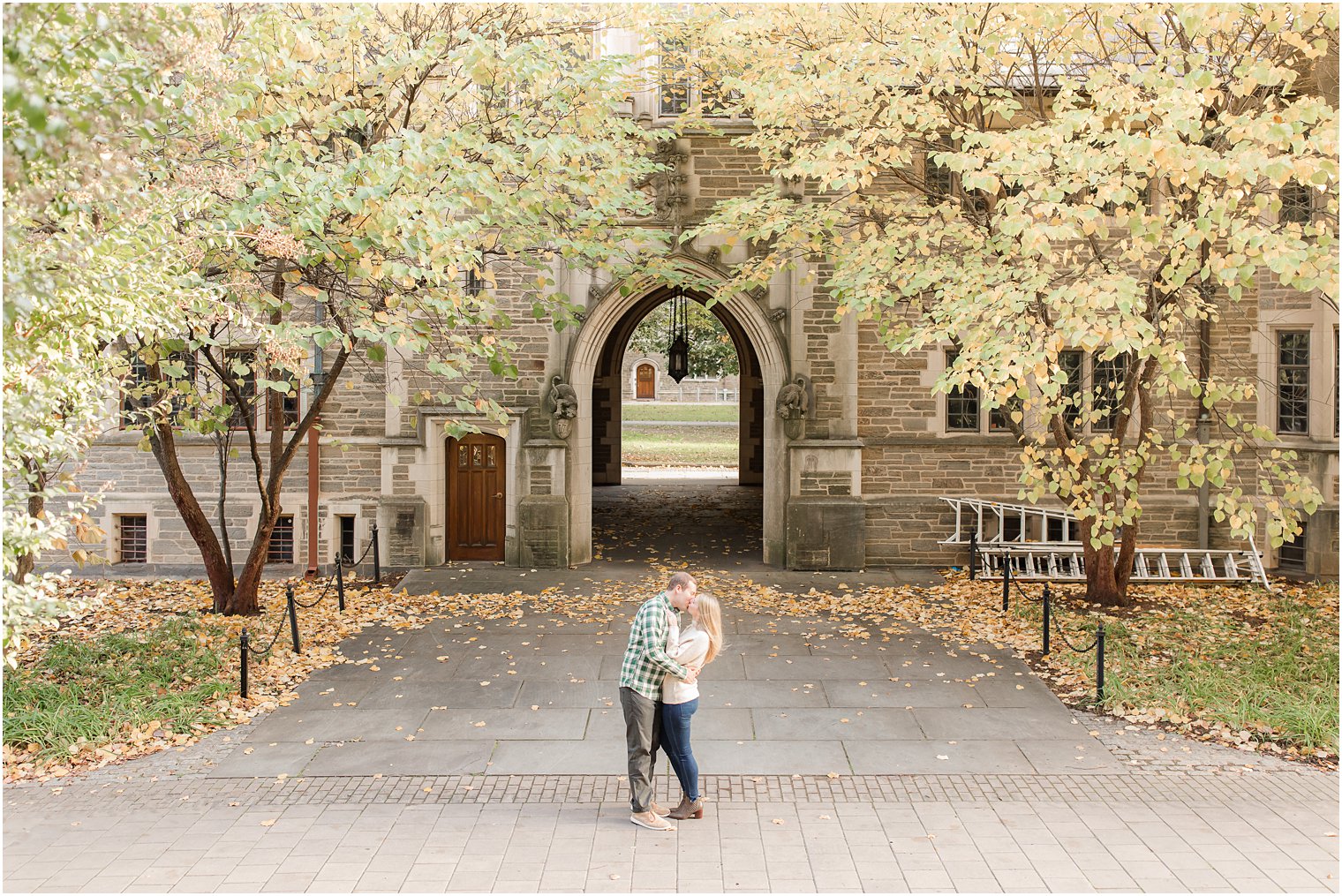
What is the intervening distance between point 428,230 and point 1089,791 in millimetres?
6681

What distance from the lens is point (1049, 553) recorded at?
46.0 feet

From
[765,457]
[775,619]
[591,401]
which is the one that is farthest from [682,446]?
[775,619]

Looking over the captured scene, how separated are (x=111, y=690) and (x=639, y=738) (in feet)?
17.5

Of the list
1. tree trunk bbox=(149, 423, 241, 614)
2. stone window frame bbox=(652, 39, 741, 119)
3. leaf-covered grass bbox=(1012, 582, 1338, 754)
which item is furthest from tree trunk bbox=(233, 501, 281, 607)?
leaf-covered grass bbox=(1012, 582, 1338, 754)

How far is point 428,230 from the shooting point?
8148 mm

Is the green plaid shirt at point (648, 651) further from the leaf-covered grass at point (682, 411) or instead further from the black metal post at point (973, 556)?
the leaf-covered grass at point (682, 411)

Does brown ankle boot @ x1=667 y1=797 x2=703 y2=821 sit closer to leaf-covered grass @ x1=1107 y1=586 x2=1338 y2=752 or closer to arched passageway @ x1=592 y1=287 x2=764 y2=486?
leaf-covered grass @ x1=1107 y1=586 x2=1338 y2=752

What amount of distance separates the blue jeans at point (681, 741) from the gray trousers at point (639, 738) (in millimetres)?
85

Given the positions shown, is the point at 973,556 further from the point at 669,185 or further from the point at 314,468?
the point at 314,468

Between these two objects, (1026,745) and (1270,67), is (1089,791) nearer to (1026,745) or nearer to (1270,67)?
(1026,745)

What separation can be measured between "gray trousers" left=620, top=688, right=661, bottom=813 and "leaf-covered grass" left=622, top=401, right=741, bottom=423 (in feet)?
128

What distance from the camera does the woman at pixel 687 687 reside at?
618cm

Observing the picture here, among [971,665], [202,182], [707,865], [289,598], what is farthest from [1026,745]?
[202,182]

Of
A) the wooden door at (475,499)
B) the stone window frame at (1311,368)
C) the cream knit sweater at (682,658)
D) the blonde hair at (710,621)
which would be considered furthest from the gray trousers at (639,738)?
the stone window frame at (1311,368)
